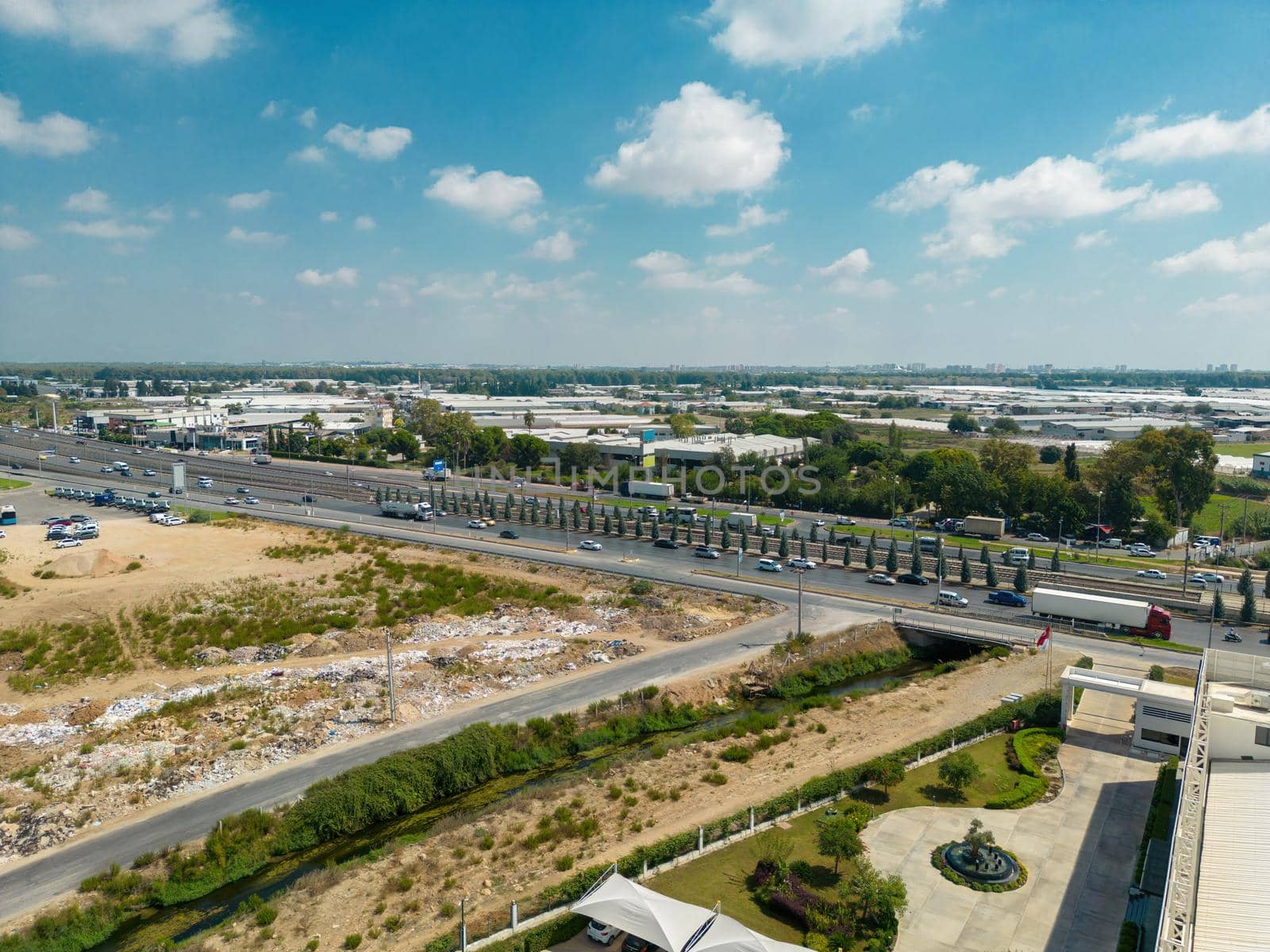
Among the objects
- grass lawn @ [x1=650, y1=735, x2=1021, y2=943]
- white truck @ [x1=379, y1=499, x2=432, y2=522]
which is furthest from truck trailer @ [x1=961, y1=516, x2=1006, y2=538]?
white truck @ [x1=379, y1=499, x2=432, y2=522]

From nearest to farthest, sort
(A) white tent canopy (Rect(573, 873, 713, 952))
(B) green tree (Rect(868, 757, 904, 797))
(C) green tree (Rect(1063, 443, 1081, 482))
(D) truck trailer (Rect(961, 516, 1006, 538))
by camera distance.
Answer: (A) white tent canopy (Rect(573, 873, 713, 952)) < (B) green tree (Rect(868, 757, 904, 797)) < (D) truck trailer (Rect(961, 516, 1006, 538)) < (C) green tree (Rect(1063, 443, 1081, 482))

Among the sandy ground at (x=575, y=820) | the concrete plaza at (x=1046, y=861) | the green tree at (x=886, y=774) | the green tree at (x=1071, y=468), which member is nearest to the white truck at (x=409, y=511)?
the sandy ground at (x=575, y=820)

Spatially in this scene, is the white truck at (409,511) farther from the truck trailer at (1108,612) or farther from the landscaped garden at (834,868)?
the landscaped garden at (834,868)

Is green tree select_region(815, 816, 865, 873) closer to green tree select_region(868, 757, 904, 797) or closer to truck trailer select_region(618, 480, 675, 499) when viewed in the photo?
green tree select_region(868, 757, 904, 797)

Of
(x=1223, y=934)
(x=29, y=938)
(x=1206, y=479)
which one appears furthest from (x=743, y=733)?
(x=1206, y=479)

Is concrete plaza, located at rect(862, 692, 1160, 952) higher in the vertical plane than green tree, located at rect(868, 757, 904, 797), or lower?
lower

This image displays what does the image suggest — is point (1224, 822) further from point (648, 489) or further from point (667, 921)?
point (648, 489)
